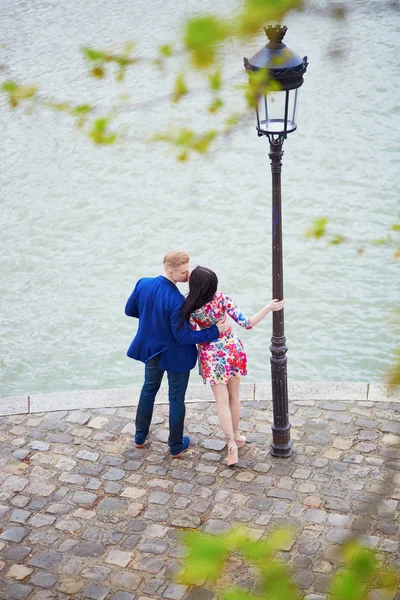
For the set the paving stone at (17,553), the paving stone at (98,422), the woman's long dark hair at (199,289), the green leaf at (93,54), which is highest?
the green leaf at (93,54)

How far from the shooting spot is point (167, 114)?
16.8m

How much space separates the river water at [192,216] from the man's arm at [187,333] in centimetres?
229

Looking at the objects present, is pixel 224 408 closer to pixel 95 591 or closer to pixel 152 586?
pixel 152 586

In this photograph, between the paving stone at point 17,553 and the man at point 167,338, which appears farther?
the man at point 167,338

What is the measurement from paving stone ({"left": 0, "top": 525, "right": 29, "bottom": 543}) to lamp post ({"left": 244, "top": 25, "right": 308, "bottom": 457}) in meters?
2.10

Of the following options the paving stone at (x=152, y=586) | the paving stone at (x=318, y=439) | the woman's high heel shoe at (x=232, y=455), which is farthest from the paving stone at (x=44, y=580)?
the paving stone at (x=318, y=439)

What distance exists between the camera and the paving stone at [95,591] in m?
6.16

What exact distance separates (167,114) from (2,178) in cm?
347

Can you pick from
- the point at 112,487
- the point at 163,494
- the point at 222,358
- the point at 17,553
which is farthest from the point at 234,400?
the point at 17,553

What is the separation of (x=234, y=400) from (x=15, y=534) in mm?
1972

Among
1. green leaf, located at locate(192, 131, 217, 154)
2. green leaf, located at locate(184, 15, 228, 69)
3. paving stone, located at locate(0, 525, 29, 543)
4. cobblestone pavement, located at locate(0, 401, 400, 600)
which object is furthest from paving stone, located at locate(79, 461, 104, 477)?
green leaf, located at locate(184, 15, 228, 69)

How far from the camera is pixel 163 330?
708cm

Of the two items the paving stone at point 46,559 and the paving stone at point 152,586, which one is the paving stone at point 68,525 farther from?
the paving stone at point 152,586

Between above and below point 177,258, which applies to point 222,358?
below
